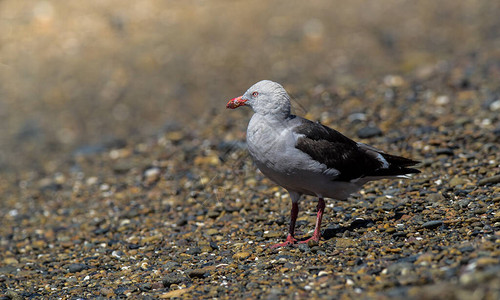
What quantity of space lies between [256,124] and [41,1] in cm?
1303

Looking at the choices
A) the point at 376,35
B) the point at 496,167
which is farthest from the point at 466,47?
the point at 496,167

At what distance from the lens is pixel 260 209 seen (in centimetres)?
903

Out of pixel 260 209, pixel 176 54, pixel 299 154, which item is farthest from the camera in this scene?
pixel 176 54

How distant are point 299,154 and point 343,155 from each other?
2.23ft

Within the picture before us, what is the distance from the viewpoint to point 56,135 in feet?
46.6

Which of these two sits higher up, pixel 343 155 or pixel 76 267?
pixel 343 155

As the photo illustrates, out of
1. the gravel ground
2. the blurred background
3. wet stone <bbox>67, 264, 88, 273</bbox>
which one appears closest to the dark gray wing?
the gravel ground

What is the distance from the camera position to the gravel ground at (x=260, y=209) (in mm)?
6109

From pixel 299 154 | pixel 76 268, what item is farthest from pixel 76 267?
pixel 299 154

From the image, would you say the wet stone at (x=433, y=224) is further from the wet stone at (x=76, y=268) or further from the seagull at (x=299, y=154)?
the wet stone at (x=76, y=268)

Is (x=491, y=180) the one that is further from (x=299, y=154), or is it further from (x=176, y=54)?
(x=176, y=54)

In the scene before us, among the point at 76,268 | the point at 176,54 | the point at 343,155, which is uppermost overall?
the point at 176,54

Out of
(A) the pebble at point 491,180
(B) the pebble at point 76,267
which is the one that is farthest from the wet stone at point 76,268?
(A) the pebble at point 491,180

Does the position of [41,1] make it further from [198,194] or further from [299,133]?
[299,133]
